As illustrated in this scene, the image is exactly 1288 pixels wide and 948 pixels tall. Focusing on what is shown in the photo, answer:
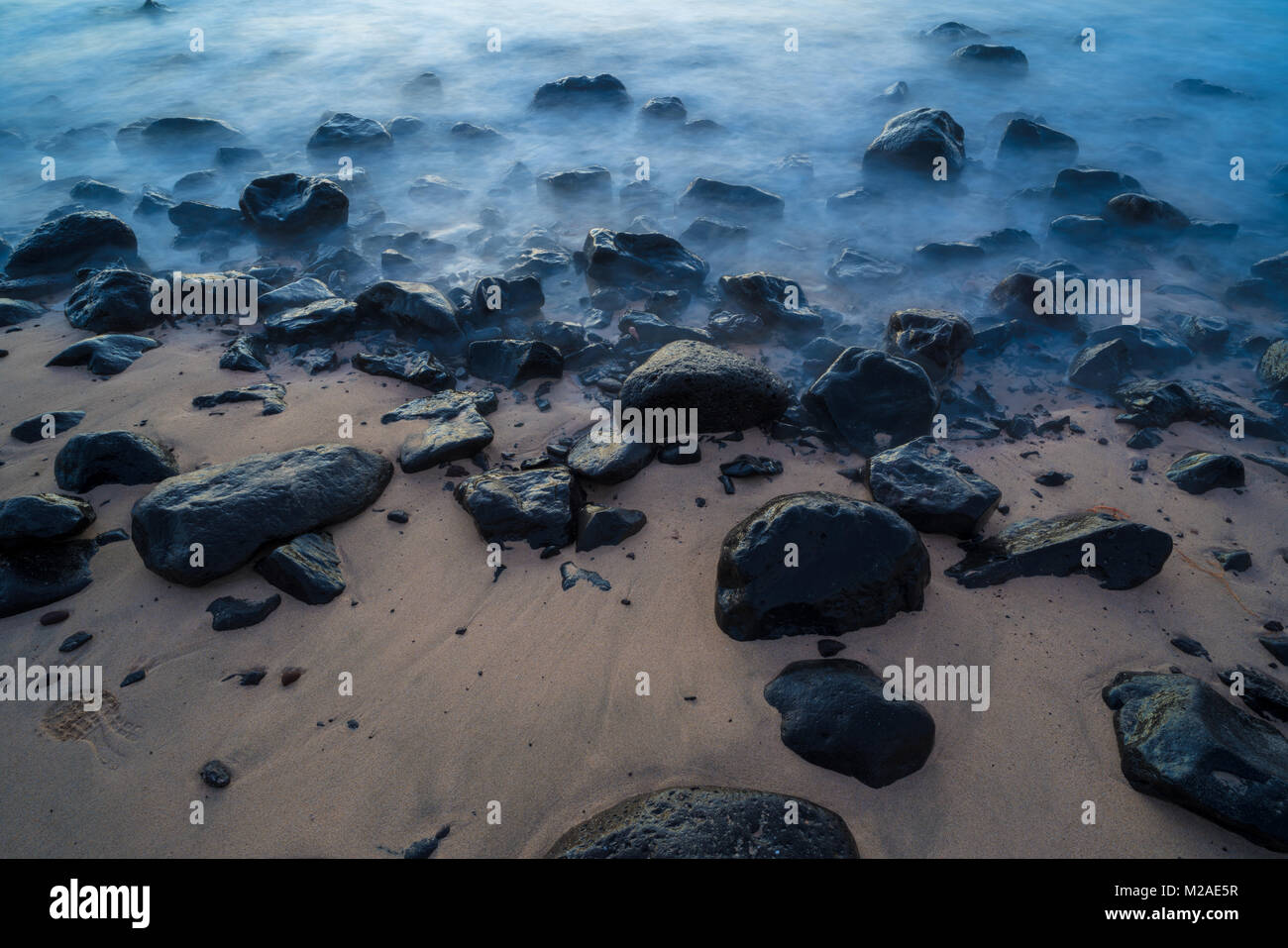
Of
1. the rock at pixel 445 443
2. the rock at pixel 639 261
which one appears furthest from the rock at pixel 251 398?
→ the rock at pixel 639 261

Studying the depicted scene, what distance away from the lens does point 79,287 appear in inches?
282

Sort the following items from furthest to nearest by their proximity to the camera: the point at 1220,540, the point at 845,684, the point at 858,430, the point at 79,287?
the point at 79,287 < the point at 858,430 < the point at 1220,540 < the point at 845,684

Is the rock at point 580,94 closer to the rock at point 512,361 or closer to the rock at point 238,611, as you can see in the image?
the rock at point 512,361

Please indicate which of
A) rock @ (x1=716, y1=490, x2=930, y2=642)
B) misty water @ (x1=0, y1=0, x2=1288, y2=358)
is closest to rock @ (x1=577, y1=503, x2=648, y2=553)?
rock @ (x1=716, y1=490, x2=930, y2=642)

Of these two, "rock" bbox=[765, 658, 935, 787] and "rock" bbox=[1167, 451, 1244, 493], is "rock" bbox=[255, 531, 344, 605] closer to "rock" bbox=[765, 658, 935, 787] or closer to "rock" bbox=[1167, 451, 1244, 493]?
"rock" bbox=[765, 658, 935, 787]

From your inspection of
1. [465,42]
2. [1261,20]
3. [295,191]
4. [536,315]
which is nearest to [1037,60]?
[1261,20]

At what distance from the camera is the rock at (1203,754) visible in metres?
3.04

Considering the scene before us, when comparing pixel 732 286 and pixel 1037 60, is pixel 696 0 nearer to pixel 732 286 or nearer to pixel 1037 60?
pixel 1037 60

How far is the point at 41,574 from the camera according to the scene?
4.15 meters

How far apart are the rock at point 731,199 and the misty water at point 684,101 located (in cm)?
24

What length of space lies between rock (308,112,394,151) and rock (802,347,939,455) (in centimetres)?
918

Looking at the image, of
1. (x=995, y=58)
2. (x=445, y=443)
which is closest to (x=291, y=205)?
(x=445, y=443)

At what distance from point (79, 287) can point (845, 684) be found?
7920mm

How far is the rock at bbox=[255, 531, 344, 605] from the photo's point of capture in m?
4.11
